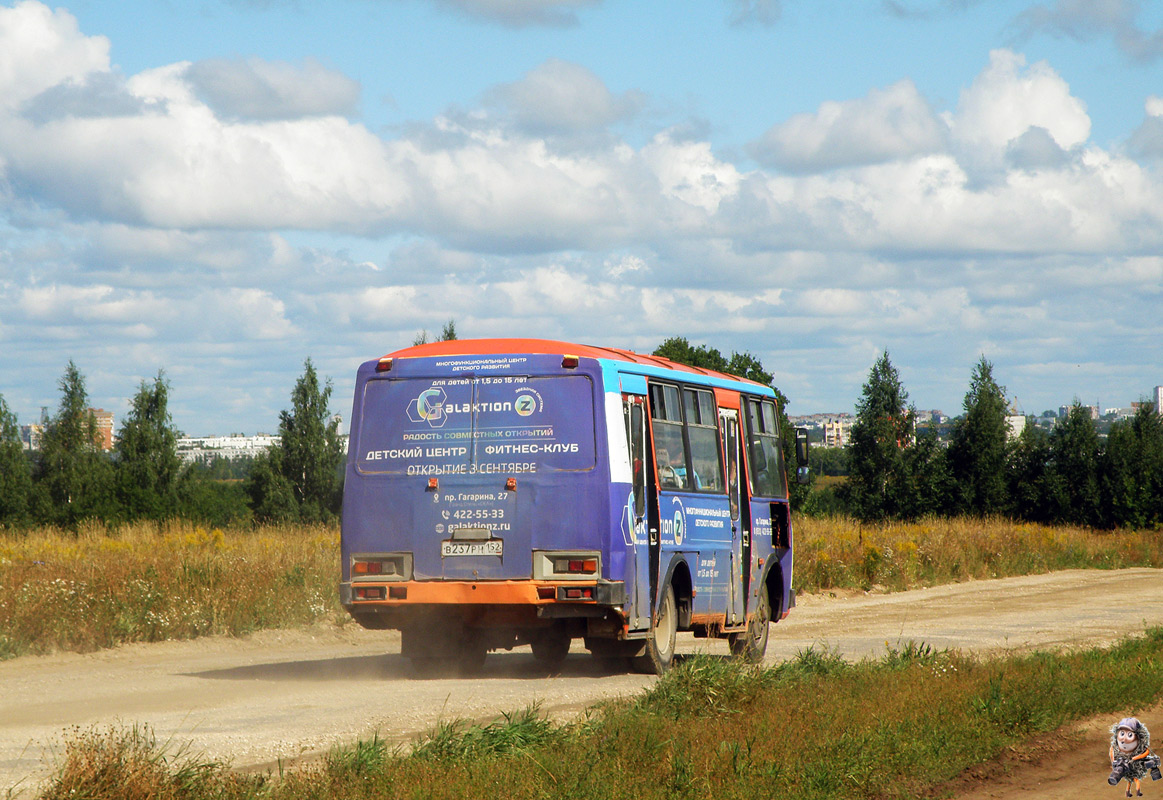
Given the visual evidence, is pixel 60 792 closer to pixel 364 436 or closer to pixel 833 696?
pixel 833 696

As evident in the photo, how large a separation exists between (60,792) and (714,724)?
4475 millimetres

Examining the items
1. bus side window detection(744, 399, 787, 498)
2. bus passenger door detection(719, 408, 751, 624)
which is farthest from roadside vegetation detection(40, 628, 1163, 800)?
bus side window detection(744, 399, 787, 498)

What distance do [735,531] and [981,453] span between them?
67.3 metres

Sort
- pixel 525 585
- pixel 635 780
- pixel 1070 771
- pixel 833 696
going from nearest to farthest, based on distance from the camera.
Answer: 1. pixel 635 780
2. pixel 1070 771
3. pixel 833 696
4. pixel 525 585

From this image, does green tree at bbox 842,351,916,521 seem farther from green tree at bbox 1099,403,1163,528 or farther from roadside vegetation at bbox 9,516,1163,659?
roadside vegetation at bbox 9,516,1163,659

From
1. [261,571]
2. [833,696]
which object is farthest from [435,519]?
[261,571]

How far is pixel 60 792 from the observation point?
21.4 ft

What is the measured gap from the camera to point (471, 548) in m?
12.9

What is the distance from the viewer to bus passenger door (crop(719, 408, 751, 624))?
15.7m

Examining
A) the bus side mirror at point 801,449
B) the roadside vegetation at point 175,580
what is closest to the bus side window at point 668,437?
the bus side mirror at point 801,449

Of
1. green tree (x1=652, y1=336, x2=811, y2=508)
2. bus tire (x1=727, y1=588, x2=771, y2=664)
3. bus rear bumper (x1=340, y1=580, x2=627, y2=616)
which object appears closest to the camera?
bus rear bumper (x1=340, y1=580, x2=627, y2=616)

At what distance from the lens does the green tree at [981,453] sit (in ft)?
258

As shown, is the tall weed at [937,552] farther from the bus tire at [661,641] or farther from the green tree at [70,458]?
the green tree at [70,458]

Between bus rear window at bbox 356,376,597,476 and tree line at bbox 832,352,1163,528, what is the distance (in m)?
66.7
